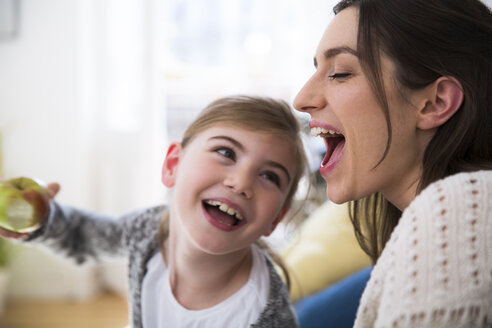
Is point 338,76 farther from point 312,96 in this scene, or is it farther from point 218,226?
point 218,226

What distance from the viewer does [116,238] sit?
148 centimetres

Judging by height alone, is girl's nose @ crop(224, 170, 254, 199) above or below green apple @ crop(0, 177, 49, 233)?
above

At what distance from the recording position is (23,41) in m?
3.38

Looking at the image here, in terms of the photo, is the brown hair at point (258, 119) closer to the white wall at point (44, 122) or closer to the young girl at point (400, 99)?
the young girl at point (400, 99)

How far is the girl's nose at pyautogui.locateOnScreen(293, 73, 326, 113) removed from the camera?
1.02 m

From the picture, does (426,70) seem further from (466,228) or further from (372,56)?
(466,228)

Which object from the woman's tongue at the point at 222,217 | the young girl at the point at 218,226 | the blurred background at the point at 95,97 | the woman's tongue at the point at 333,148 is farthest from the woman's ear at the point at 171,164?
the blurred background at the point at 95,97

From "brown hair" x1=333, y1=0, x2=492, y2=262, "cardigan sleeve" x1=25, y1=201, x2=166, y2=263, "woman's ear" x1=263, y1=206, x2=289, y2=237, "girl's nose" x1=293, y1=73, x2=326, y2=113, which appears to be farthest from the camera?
"cardigan sleeve" x1=25, y1=201, x2=166, y2=263

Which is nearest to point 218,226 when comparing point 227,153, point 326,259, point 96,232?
point 227,153

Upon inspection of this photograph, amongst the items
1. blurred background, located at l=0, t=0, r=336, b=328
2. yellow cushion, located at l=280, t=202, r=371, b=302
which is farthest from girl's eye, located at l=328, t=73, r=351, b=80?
blurred background, located at l=0, t=0, r=336, b=328

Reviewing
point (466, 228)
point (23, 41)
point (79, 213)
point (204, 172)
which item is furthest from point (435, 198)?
point (23, 41)

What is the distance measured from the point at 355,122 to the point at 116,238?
2.91 feet

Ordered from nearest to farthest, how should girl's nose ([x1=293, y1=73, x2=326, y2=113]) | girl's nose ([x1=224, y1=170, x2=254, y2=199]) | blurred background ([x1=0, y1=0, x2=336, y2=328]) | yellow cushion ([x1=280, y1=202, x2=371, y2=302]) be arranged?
girl's nose ([x1=293, y1=73, x2=326, y2=113])
girl's nose ([x1=224, y1=170, x2=254, y2=199])
yellow cushion ([x1=280, y1=202, x2=371, y2=302])
blurred background ([x1=0, y1=0, x2=336, y2=328])

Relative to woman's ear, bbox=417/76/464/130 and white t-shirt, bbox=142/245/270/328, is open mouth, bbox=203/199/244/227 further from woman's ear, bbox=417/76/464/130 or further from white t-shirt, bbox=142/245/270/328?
woman's ear, bbox=417/76/464/130
